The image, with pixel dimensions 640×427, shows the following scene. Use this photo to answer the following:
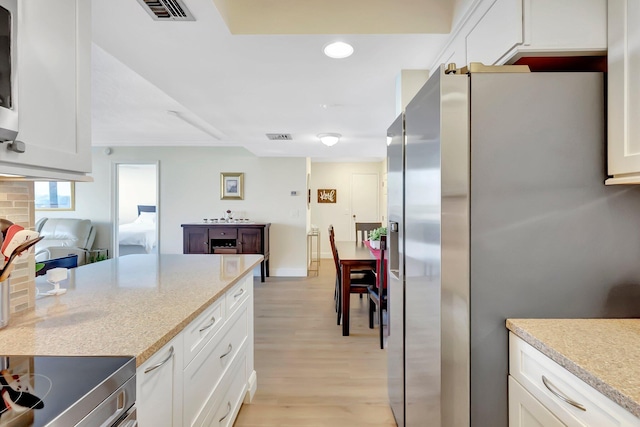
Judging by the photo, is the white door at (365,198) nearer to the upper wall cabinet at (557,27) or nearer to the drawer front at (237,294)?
the drawer front at (237,294)

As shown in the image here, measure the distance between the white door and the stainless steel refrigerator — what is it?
6274mm

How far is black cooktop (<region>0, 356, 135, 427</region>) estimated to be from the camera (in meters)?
0.60

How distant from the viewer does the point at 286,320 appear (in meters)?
3.46

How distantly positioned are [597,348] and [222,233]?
472cm

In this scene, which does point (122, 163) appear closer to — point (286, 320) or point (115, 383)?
point (286, 320)

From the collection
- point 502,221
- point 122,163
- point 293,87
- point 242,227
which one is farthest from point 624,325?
point 122,163

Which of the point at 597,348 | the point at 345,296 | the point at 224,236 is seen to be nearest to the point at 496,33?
the point at 597,348

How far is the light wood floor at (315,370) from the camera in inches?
75.5

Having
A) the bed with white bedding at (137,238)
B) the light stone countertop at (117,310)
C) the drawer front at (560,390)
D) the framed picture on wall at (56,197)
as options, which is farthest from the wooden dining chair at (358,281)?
the framed picture on wall at (56,197)

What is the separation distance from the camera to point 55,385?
2.27 feet

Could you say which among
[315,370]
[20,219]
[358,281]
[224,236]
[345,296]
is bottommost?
[315,370]

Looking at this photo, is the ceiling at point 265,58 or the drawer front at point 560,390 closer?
the drawer front at point 560,390

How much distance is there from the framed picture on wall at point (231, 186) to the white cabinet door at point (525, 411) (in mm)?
5053

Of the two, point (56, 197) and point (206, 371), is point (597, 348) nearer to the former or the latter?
point (206, 371)
